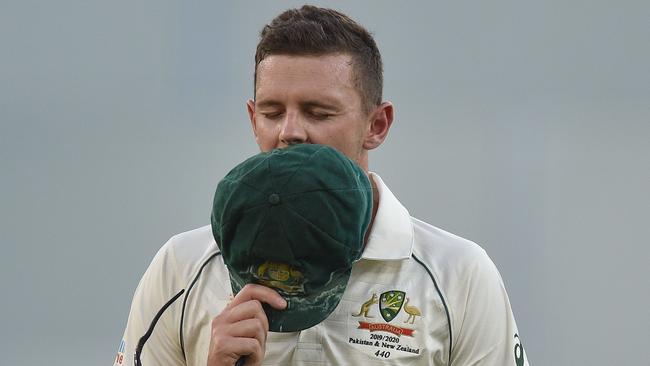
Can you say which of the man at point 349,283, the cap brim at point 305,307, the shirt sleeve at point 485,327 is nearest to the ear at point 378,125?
the man at point 349,283

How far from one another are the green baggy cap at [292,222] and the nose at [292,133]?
210 mm

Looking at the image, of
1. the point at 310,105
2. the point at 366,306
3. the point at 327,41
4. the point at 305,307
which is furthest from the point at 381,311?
the point at 327,41

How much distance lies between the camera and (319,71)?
1.89 metres

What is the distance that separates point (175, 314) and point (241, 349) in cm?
35

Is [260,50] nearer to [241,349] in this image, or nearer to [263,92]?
[263,92]

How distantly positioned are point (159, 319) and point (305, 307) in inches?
15.1

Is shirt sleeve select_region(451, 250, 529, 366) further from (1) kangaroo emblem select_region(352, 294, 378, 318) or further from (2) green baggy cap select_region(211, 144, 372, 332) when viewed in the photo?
(2) green baggy cap select_region(211, 144, 372, 332)

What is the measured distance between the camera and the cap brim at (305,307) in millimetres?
1594

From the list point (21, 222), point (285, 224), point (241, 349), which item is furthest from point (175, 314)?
point (21, 222)

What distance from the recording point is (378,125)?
2.03 metres

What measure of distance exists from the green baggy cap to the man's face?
237 millimetres

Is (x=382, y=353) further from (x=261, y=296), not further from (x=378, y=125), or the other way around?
(x=378, y=125)

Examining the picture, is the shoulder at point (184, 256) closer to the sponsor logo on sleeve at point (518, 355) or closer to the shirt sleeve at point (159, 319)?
the shirt sleeve at point (159, 319)

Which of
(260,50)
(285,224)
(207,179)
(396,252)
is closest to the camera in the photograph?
(285,224)
